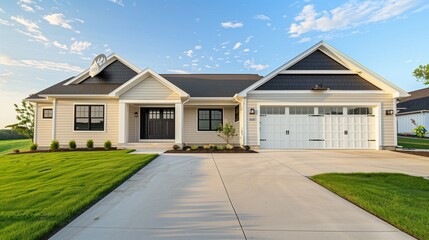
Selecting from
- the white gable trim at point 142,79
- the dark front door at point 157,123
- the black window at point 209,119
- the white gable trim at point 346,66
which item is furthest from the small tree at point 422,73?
the dark front door at point 157,123

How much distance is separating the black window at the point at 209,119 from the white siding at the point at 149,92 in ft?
8.60

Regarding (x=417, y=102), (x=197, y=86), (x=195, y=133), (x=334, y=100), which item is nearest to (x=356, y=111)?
(x=334, y=100)

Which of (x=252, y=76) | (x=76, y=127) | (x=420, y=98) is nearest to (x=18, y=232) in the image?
(x=76, y=127)

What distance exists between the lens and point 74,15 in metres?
12.8

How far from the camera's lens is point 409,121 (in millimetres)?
26484

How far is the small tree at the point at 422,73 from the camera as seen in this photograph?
12391 millimetres

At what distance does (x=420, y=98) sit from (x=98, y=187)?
38.5 metres

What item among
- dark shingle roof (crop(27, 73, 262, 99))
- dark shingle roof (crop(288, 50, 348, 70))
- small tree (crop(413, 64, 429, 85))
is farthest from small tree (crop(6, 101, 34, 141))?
small tree (crop(413, 64, 429, 85))

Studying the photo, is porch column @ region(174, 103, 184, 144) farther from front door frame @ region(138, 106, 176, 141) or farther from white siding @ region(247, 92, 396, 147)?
white siding @ region(247, 92, 396, 147)

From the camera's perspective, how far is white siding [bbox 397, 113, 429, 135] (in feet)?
81.8

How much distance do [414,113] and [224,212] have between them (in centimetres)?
3393

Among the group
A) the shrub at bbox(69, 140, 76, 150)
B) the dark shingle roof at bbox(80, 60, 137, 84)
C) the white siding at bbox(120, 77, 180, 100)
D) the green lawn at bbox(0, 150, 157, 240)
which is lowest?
the green lawn at bbox(0, 150, 157, 240)

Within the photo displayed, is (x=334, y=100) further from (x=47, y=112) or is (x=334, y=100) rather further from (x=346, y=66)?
(x=47, y=112)

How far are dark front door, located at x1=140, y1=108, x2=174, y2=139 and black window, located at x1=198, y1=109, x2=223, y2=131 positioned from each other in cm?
212
